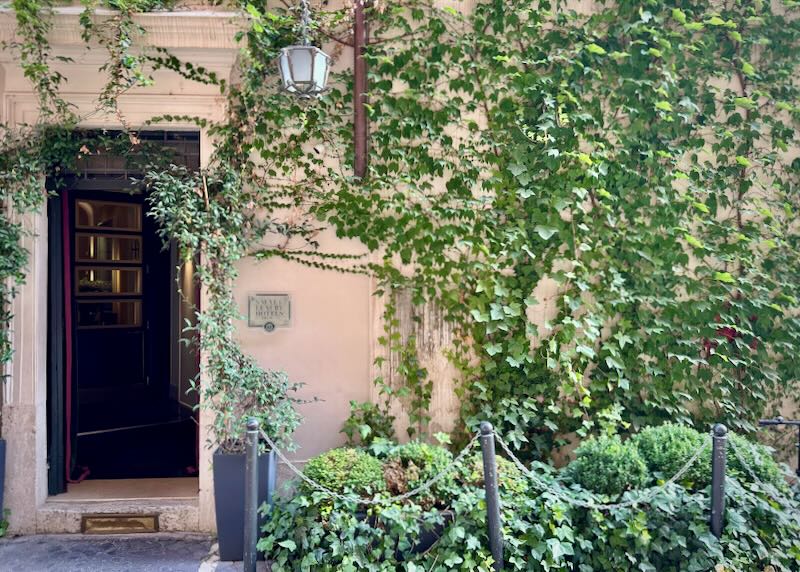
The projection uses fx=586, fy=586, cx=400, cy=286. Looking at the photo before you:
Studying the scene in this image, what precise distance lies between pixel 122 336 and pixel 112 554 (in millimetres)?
4161

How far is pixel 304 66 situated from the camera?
4.36m

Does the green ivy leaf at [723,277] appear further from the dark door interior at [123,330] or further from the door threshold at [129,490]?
the dark door interior at [123,330]

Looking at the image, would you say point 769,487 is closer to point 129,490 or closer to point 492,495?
point 492,495

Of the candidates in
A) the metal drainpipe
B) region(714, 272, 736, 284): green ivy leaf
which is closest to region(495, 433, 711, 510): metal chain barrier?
region(714, 272, 736, 284): green ivy leaf

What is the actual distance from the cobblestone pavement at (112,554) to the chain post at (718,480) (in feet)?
9.87

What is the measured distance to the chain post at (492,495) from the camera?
3.71 meters

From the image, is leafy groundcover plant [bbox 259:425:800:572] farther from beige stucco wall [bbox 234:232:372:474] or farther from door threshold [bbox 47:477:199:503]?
door threshold [bbox 47:477:199:503]

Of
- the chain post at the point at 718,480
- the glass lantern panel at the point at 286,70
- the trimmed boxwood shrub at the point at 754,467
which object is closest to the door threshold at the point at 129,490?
the glass lantern panel at the point at 286,70

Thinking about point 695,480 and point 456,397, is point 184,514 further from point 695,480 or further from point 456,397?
point 695,480

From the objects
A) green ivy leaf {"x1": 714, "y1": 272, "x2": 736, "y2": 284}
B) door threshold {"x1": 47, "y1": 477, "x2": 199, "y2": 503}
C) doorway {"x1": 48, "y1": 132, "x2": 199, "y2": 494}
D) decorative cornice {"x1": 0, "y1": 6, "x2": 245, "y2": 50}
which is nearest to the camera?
decorative cornice {"x1": 0, "y1": 6, "x2": 245, "y2": 50}

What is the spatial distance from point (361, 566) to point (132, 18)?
4.28 metres

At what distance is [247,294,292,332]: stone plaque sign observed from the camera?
195 inches

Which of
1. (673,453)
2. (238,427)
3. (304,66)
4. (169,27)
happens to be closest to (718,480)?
(673,453)

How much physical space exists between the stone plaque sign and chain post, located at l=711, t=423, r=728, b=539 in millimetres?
3309
